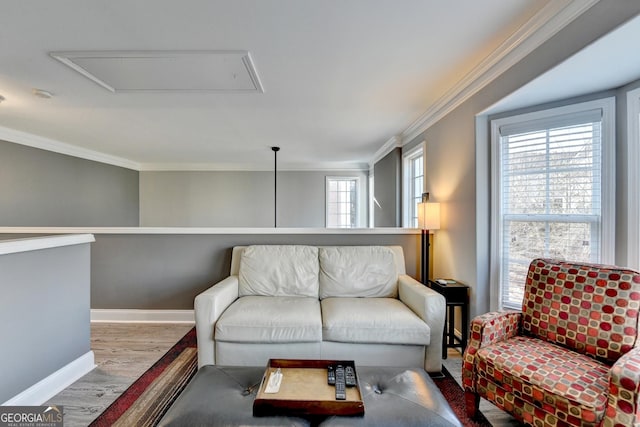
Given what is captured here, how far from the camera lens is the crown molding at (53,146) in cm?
358

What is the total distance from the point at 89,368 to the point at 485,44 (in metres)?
3.83

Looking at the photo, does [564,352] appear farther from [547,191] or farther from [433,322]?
[547,191]

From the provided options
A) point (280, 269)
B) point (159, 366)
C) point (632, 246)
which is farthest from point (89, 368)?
point (632, 246)

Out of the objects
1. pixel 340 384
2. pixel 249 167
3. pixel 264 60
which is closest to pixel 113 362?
pixel 340 384

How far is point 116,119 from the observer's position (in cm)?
325

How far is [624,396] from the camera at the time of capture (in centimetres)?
108

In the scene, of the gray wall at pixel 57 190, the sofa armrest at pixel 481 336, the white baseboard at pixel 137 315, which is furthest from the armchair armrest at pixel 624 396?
the gray wall at pixel 57 190

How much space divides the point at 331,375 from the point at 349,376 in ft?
0.30

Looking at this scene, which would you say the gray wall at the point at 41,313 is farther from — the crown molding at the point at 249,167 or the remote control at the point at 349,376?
the crown molding at the point at 249,167

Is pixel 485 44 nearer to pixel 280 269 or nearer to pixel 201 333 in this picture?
pixel 280 269

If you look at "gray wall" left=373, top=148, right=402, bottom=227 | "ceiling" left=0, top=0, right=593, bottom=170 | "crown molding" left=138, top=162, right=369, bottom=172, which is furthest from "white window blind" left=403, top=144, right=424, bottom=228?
"crown molding" left=138, top=162, right=369, bottom=172

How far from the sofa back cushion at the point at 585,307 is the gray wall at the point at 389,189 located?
2386 millimetres

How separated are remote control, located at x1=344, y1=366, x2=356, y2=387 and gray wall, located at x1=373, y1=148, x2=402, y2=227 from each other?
2956 mm

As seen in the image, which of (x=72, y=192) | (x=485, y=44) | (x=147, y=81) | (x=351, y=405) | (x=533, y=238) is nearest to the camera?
(x=351, y=405)
